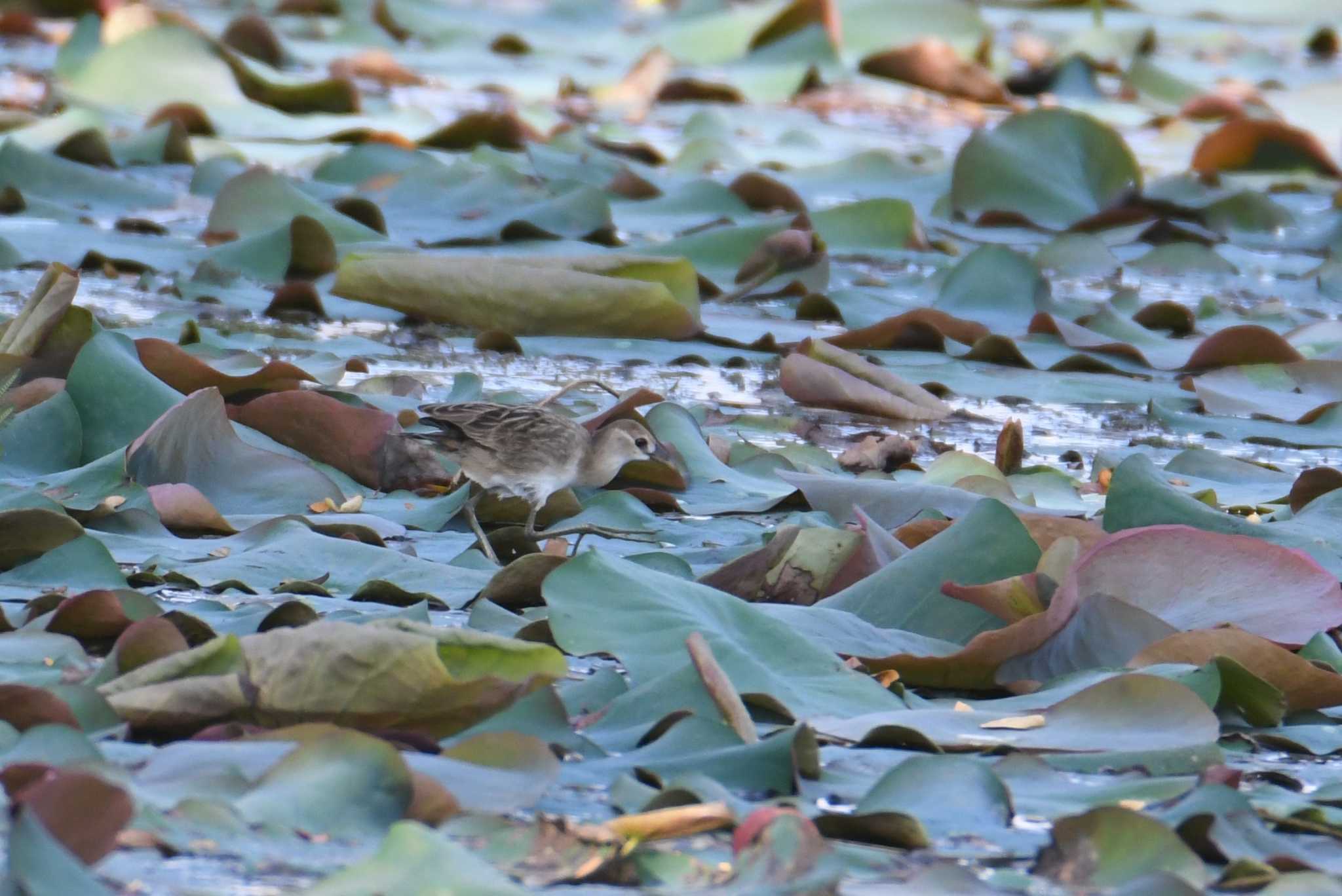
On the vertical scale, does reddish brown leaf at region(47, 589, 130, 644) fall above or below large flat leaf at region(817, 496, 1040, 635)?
above

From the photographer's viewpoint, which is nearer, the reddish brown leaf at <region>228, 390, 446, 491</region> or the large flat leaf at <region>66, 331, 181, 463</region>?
the large flat leaf at <region>66, 331, 181, 463</region>

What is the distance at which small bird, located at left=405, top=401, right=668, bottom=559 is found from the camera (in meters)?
3.40

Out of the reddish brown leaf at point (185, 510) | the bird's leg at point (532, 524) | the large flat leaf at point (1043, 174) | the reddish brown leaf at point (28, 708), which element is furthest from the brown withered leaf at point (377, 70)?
the reddish brown leaf at point (28, 708)

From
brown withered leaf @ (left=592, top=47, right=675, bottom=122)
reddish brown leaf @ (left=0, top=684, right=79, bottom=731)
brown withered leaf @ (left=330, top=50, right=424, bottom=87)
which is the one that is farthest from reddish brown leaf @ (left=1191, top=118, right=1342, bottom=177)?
reddish brown leaf @ (left=0, top=684, right=79, bottom=731)

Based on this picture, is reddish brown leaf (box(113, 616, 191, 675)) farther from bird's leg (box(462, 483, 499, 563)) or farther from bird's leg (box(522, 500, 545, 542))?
bird's leg (box(522, 500, 545, 542))

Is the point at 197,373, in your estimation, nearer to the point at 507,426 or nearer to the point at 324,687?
the point at 507,426

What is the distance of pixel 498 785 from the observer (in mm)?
2008

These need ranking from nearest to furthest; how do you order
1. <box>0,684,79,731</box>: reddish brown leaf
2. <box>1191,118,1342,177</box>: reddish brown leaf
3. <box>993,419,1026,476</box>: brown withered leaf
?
<box>0,684,79,731</box>: reddish brown leaf → <box>993,419,1026,476</box>: brown withered leaf → <box>1191,118,1342,177</box>: reddish brown leaf

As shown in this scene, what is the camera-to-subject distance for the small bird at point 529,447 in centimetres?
340

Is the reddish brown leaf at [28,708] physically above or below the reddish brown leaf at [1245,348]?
above

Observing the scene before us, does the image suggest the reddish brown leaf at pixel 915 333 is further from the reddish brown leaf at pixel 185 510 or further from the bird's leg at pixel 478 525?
the reddish brown leaf at pixel 185 510

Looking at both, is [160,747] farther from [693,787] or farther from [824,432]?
[824,432]

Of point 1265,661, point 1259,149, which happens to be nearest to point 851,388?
point 1265,661

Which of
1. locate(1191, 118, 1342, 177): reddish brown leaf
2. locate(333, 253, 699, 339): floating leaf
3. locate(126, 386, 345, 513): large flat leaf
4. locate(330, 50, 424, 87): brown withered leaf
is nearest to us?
locate(126, 386, 345, 513): large flat leaf
